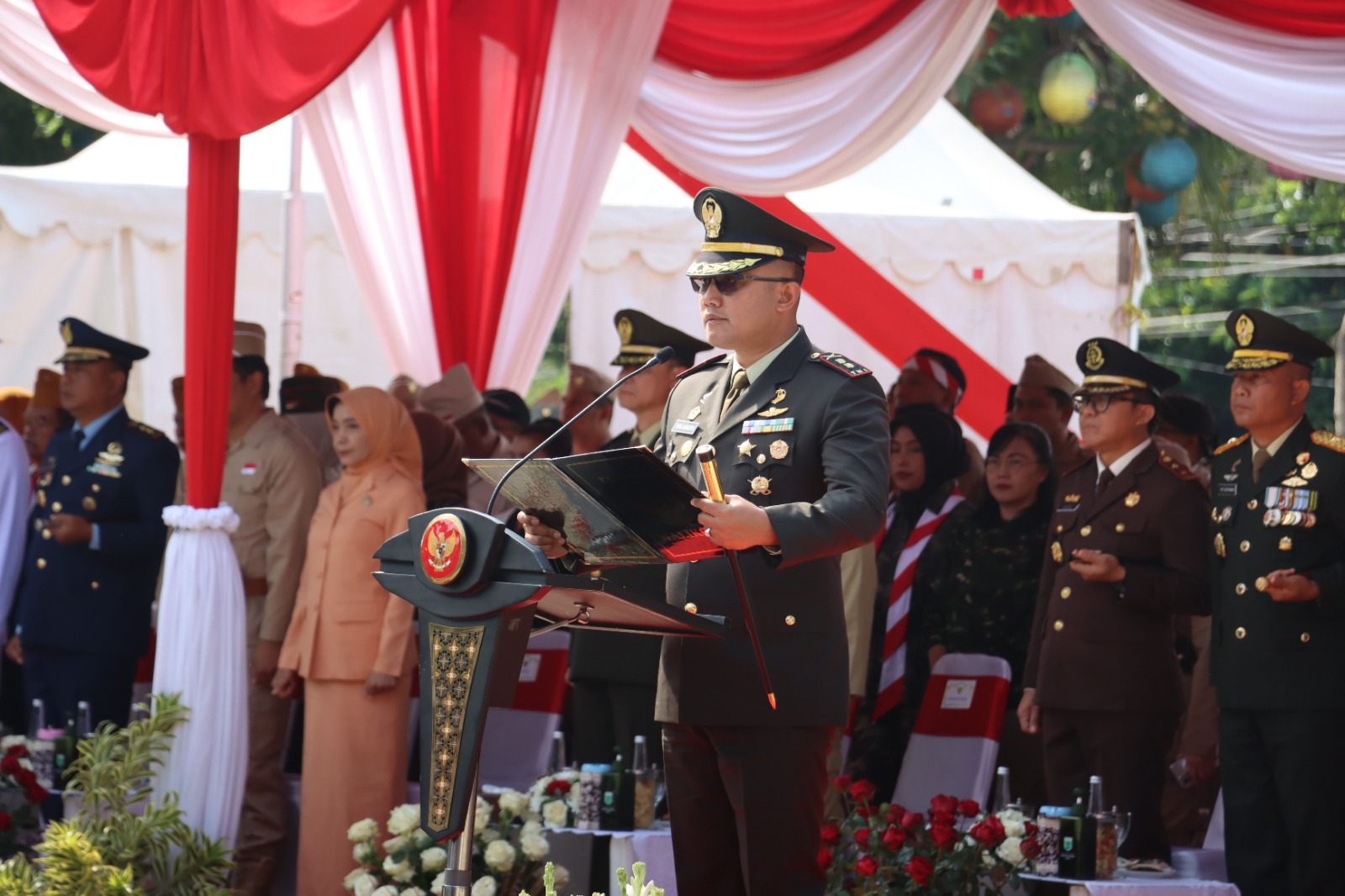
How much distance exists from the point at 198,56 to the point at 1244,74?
3.43 meters

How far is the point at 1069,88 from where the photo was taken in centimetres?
941

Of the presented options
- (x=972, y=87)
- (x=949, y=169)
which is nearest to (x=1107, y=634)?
(x=949, y=169)

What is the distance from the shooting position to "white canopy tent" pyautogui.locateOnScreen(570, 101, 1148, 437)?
9539 millimetres

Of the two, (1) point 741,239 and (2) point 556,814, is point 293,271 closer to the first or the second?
(2) point 556,814

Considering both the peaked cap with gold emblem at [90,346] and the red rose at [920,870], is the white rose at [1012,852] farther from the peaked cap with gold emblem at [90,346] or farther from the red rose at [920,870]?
the peaked cap with gold emblem at [90,346]

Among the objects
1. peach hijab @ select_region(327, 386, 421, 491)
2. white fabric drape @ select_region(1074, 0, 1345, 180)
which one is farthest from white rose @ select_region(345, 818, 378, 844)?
white fabric drape @ select_region(1074, 0, 1345, 180)

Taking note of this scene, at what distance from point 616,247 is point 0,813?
518 cm

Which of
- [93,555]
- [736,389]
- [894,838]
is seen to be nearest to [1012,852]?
[894,838]

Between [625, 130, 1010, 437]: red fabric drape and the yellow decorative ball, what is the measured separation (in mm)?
1479

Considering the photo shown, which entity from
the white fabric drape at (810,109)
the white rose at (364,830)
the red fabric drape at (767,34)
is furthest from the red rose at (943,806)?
the red fabric drape at (767,34)

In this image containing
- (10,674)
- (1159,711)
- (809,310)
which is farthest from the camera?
(809,310)

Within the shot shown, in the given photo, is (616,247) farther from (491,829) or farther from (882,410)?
(882,410)

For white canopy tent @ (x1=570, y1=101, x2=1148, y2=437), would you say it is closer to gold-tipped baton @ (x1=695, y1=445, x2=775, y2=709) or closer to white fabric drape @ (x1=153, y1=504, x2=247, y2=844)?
white fabric drape @ (x1=153, y1=504, x2=247, y2=844)

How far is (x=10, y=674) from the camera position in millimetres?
7043
